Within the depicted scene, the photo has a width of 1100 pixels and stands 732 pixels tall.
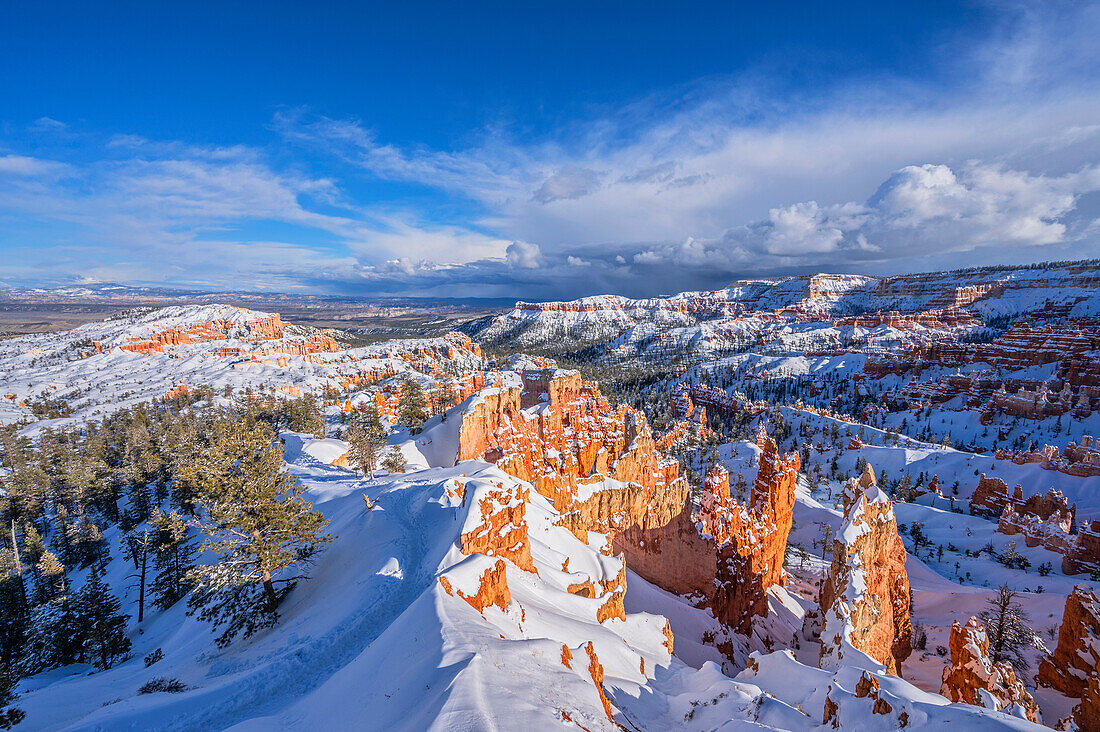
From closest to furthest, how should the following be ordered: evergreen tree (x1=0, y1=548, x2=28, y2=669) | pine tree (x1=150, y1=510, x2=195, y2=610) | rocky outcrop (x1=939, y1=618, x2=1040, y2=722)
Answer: rocky outcrop (x1=939, y1=618, x2=1040, y2=722), evergreen tree (x1=0, y1=548, x2=28, y2=669), pine tree (x1=150, y1=510, x2=195, y2=610)

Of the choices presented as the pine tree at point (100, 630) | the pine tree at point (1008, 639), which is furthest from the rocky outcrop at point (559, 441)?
the pine tree at point (100, 630)

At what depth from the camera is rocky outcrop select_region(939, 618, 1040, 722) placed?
14.0m

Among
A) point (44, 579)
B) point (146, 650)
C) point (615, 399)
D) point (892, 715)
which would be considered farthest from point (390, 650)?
point (615, 399)

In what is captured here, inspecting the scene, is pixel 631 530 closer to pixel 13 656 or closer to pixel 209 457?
pixel 209 457

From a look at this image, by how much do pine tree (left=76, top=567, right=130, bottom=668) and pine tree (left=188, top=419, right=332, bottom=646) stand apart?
19.5 feet

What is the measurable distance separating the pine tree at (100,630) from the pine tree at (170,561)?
2782 mm

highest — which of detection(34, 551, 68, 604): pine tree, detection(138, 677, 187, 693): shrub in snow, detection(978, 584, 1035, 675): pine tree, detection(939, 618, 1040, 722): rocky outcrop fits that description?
detection(138, 677, 187, 693): shrub in snow

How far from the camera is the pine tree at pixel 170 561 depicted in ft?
80.8

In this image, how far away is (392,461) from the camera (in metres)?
40.5

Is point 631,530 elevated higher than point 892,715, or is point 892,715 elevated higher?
point 892,715

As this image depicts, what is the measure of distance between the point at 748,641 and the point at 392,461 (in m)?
33.1

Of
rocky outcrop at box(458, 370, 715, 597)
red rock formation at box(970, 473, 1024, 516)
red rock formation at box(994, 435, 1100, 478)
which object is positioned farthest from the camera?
red rock formation at box(994, 435, 1100, 478)

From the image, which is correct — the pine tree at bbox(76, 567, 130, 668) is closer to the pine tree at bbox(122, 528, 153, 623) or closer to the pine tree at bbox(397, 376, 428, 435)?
the pine tree at bbox(122, 528, 153, 623)

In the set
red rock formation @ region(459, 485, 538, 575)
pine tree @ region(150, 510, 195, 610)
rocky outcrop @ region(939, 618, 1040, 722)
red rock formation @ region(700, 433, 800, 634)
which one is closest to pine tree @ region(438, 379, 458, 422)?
pine tree @ region(150, 510, 195, 610)
